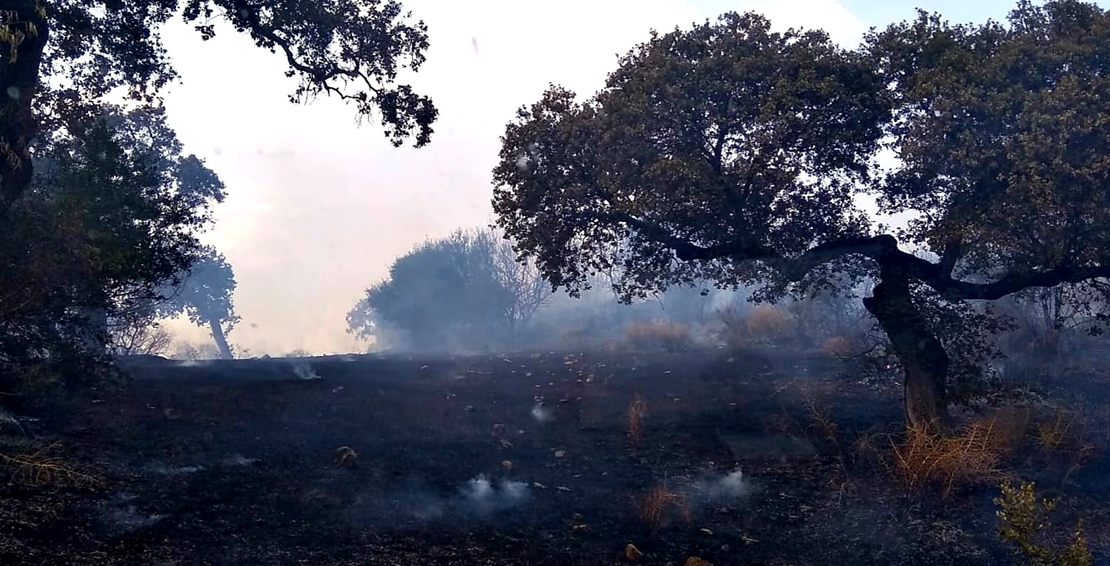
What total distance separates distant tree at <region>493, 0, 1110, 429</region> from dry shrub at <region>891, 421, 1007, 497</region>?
38.1 inches

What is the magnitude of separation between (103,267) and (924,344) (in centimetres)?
950

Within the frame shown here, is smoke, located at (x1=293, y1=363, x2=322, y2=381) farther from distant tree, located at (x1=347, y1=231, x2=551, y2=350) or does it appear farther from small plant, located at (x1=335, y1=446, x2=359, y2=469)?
distant tree, located at (x1=347, y1=231, x2=551, y2=350)

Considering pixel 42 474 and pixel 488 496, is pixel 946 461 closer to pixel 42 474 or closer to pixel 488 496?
pixel 488 496

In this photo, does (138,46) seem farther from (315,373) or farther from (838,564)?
(838,564)

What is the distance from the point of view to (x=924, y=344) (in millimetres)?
10320

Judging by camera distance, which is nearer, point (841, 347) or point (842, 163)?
point (842, 163)

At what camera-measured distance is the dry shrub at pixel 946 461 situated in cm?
765

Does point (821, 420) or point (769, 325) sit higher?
point (769, 325)

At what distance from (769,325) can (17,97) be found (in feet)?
60.2

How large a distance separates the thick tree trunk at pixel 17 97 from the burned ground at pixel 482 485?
2.67 meters

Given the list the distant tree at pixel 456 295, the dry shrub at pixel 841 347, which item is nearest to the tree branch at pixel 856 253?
the dry shrub at pixel 841 347

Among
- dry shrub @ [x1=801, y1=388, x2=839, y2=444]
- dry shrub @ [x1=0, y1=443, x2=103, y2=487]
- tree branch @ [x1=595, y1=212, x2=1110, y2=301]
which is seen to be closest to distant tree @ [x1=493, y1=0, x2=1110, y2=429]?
tree branch @ [x1=595, y1=212, x2=1110, y2=301]

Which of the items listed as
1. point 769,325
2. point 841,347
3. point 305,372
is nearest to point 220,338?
point 305,372

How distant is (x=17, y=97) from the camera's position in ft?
26.8
